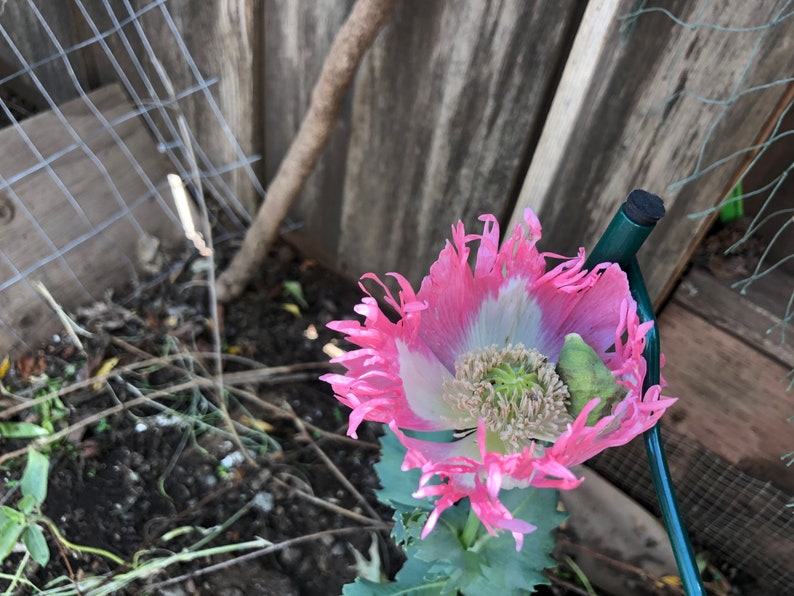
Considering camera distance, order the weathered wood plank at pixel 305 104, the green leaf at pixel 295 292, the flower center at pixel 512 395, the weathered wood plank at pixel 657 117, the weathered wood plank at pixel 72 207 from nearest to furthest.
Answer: the flower center at pixel 512 395, the weathered wood plank at pixel 657 117, the weathered wood plank at pixel 305 104, the weathered wood plank at pixel 72 207, the green leaf at pixel 295 292

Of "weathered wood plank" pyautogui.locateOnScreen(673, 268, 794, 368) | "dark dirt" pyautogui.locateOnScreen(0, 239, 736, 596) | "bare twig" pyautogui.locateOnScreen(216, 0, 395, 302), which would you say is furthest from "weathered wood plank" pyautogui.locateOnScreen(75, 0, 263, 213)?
"weathered wood plank" pyautogui.locateOnScreen(673, 268, 794, 368)

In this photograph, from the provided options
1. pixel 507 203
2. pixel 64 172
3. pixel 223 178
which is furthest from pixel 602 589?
pixel 64 172

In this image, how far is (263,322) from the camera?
153cm

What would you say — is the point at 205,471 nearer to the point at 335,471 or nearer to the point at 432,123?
the point at 335,471

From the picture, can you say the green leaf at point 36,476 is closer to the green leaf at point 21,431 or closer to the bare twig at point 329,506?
the green leaf at point 21,431

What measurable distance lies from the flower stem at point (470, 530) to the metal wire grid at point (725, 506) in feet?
1.66

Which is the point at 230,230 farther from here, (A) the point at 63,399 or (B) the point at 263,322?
(A) the point at 63,399

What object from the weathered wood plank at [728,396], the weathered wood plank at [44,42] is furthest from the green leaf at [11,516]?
the weathered wood plank at [728,396]

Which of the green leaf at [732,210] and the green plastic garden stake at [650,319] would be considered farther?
the green leaf at [732,210]

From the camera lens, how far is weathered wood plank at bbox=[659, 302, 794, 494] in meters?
1.05

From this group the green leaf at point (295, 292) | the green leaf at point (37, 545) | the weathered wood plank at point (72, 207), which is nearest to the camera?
the green leaf at point (37, 545)

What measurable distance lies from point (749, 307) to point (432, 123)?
0.62m

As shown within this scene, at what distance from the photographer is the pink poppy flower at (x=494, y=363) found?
583 mm

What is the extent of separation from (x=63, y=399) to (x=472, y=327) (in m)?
1.00
